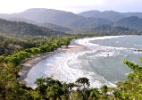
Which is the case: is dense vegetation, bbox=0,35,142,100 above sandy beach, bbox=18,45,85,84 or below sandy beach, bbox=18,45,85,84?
above

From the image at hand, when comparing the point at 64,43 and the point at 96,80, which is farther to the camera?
the point at 64,43

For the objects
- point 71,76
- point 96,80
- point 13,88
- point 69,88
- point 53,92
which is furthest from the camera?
point 71,76

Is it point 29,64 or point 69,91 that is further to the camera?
point 29,64

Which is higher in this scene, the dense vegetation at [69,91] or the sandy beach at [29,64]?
the dense vegetation at [69,91]

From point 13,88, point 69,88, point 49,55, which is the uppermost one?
point 13,88

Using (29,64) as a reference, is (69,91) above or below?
above

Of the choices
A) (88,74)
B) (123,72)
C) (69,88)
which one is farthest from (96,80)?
(69,88)

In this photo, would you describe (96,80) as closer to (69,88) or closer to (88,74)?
(88,74)

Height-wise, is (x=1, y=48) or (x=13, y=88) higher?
(x=13, y=88)

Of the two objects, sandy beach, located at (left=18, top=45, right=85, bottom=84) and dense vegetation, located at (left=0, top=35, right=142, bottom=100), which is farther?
sandy beach, located at (left=18, top=45, right=85, bottom=84)

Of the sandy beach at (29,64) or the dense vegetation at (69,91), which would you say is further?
the sandy beach at (29,64)

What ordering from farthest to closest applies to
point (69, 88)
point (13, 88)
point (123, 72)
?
point (123, 72) < point (69, 88) < point (13, 88)
